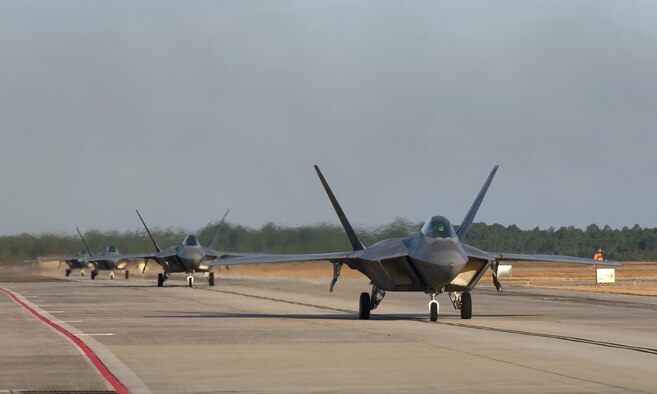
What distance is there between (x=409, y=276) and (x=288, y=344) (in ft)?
26.7

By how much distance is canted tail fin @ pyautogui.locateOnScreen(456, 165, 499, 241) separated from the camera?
30.4 m

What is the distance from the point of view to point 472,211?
102ft

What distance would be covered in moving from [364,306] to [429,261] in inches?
109

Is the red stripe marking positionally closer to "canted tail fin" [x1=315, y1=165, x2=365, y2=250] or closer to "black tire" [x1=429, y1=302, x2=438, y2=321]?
"canted tail fin" [x1=315, y1=165, x2=365, y2=250]

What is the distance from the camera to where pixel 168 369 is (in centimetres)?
1622

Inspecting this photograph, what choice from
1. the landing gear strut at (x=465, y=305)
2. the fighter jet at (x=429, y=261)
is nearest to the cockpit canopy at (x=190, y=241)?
the fighter jet at (x=429, y=261)

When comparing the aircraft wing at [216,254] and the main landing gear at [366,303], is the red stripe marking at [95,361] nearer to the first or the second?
the main landing gear at [366,303]

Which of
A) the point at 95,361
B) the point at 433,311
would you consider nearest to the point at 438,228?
the point at 433,311

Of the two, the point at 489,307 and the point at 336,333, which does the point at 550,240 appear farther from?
the point at 336,333

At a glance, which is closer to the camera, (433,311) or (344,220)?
(433,311)

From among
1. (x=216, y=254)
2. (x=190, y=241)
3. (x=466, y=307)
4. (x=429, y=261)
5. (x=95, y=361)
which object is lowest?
(x=95, y=361)

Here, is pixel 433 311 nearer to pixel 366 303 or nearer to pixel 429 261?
pixel 429 261

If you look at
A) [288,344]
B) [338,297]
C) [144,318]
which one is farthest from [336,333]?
[338,297]

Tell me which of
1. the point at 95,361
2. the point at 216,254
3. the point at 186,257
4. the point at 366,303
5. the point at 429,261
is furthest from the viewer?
the point at 216,254
